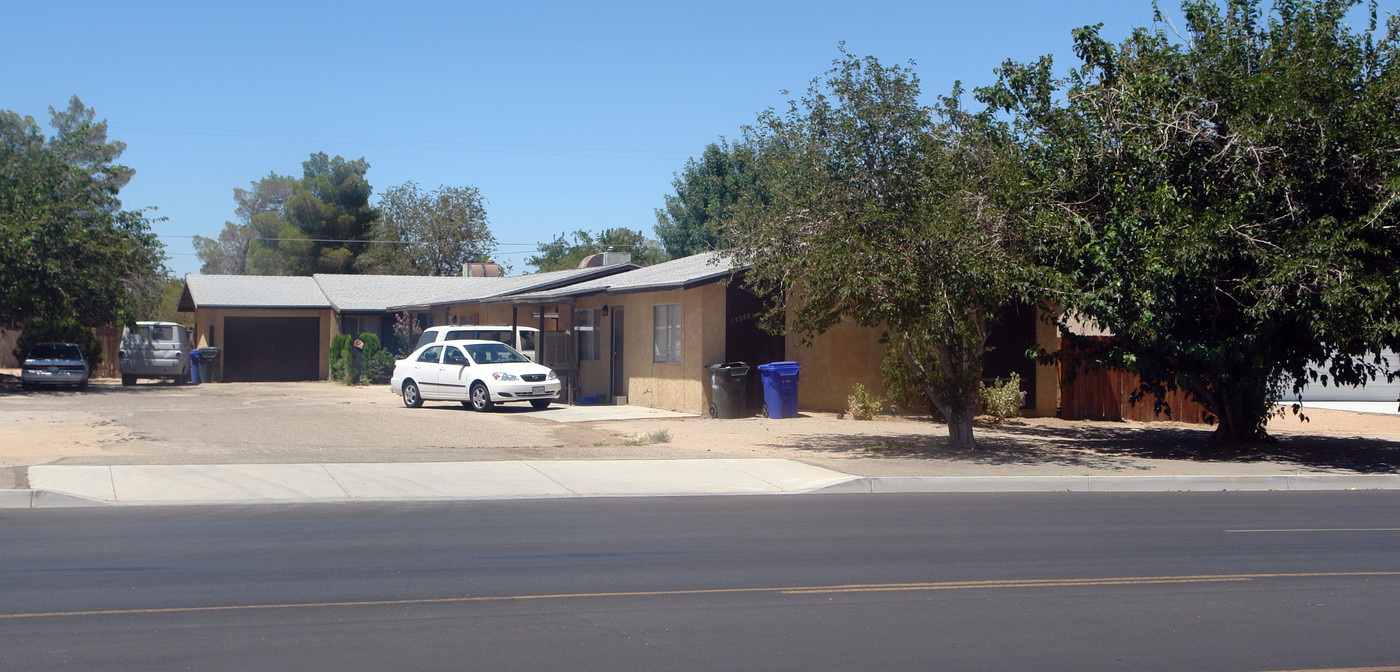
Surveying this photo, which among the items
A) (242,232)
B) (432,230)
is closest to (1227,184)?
(432,230)

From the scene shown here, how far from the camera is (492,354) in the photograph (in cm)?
2319

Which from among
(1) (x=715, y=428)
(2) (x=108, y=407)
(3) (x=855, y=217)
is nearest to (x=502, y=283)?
(2) (x=108, y=407)

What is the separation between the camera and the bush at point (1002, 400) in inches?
834

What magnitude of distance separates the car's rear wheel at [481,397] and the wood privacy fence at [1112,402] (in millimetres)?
11561

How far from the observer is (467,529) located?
31.9 feet

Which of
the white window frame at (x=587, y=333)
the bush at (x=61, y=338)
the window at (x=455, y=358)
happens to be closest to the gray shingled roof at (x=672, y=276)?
the white window frame at (x=587, y=333)

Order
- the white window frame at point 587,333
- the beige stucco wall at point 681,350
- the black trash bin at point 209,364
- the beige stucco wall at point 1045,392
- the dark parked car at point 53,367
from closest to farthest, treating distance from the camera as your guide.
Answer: the beige stucco wall at point 681,350
the beige stucco wall at point 1045,392
the white window frame at point 587,333
the dark parked car at point 53,367
the black trash bin at point 209,364

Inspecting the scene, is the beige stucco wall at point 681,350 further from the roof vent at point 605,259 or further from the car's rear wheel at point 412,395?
the roof vent at point 605,259

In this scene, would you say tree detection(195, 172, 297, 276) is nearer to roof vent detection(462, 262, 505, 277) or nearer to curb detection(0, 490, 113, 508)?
roof vent detection(462, 262, 505, 277)

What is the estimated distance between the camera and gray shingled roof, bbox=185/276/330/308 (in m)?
36.2

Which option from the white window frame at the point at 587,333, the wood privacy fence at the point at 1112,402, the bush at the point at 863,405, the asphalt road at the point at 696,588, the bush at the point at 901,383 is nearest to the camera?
the asphalt road at the point at 696,588

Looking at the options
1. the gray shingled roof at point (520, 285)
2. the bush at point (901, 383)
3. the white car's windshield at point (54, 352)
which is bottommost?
the bush at point (901, 383)

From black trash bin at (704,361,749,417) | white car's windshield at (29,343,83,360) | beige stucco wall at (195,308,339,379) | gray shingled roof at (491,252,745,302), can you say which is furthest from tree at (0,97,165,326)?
black trash bin at (704,361,749,417)

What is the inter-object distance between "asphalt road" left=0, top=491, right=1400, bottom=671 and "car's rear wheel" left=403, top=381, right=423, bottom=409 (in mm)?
12583
